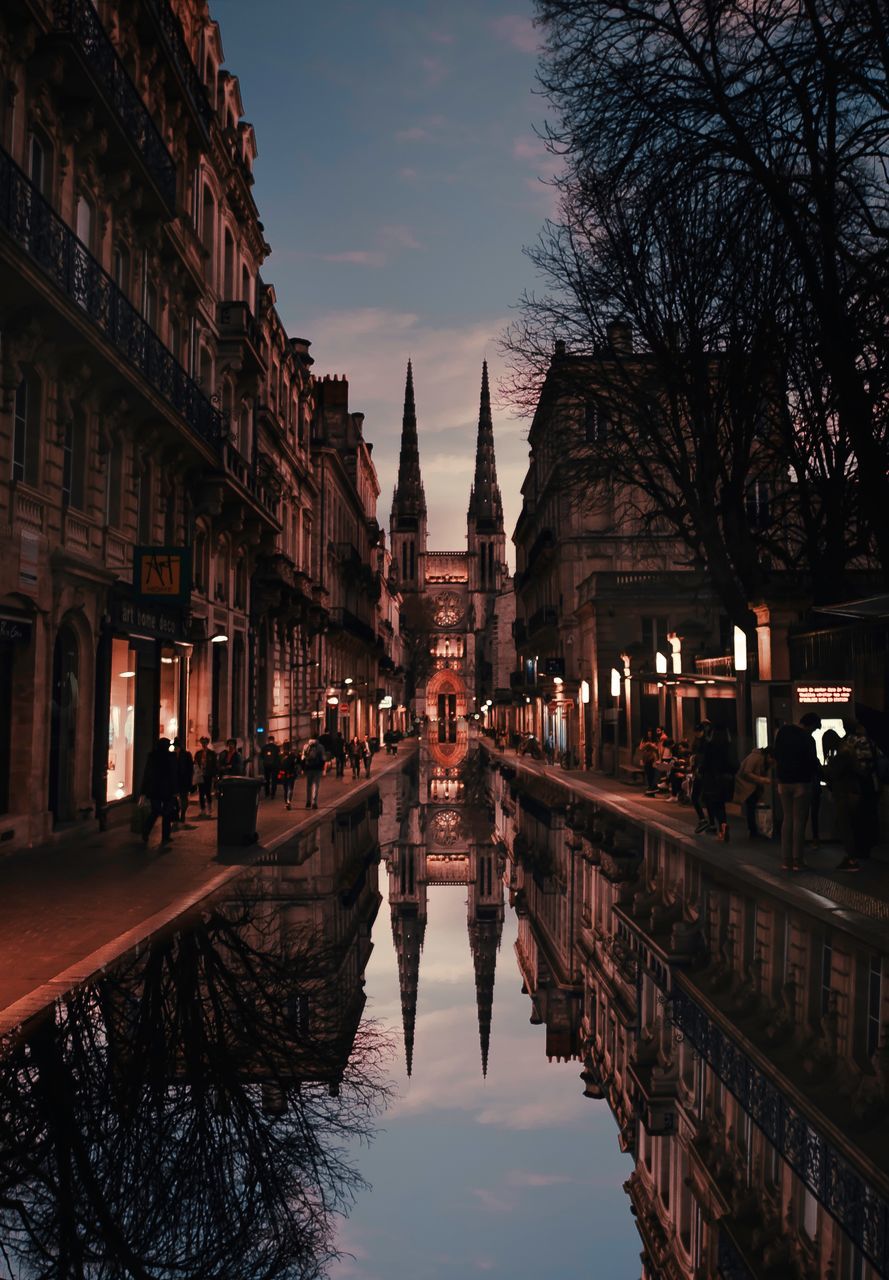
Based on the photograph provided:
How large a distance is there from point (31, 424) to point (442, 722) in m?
141

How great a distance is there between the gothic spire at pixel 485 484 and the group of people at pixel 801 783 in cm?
15631

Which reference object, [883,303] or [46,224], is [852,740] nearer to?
[883,303]

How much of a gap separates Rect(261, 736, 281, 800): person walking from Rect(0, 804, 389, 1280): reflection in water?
68.7 feet

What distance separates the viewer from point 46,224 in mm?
15836

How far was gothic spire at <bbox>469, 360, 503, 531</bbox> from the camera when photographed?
17662cm

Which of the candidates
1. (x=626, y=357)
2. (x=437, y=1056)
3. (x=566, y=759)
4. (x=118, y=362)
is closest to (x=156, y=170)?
(x=118, y=362)

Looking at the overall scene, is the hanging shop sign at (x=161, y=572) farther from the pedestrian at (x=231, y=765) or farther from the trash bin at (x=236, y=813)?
the pedestrian at (x=231, y=765)

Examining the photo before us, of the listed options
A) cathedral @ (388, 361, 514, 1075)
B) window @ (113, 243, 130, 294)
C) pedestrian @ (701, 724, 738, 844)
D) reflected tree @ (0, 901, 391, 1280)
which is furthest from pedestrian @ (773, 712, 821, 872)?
cathedral @ (388, 361, 514, 1075)

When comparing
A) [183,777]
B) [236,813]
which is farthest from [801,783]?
[183,777]

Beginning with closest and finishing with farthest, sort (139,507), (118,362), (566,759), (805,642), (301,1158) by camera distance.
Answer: (301,1158) < (118,362) < (805,642) < (139,507) < (566,759)

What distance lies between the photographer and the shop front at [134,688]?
19.5 metres

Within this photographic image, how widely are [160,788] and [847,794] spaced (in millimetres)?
9772

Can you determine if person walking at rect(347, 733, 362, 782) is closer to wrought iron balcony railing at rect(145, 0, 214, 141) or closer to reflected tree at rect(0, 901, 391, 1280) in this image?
wrought iron balcony railing at rect(145, 0, 214, 141)

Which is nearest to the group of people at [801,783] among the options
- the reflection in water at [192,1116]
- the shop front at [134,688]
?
the reflection in water at [192,1116]
